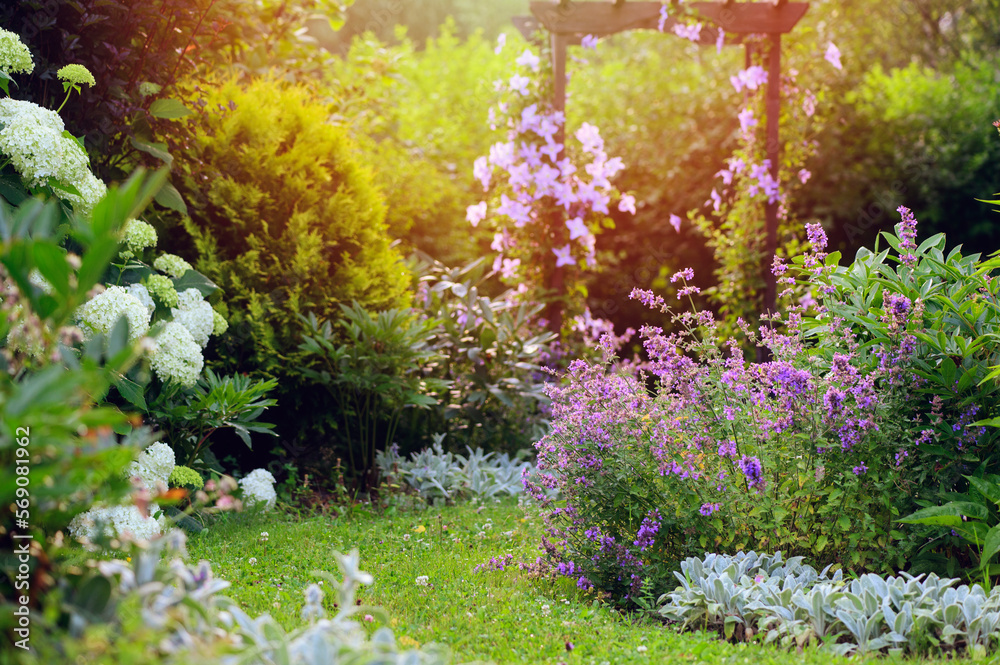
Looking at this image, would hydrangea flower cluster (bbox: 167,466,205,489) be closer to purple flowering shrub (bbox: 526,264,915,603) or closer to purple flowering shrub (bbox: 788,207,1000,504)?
purple flowering shrub (bbox: 526,264,915,603)

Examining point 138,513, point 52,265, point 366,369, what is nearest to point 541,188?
point 366,369

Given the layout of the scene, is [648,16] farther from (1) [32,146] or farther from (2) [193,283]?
(1) [32,146]

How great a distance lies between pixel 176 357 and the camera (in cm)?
324

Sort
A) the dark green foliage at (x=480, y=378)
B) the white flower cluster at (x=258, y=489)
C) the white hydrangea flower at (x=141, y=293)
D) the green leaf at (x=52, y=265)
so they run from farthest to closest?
the dark green foliage at (x=480, y=378)
the white flower cluster at (x=258, y=489)
the white hydrangea flower at (x=141, y=293)
the green leaf at (x=52, y=265)

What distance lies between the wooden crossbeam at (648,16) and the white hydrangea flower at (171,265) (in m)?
3.18

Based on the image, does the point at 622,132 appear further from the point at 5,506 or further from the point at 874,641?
the point at 5,506

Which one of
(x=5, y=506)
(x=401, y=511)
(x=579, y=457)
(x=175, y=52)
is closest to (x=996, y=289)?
(x=579, y=457)

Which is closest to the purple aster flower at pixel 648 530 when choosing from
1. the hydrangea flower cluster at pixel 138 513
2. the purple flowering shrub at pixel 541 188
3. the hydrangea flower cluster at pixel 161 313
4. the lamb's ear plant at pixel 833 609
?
the lamb's ear plant at pixel 833 609

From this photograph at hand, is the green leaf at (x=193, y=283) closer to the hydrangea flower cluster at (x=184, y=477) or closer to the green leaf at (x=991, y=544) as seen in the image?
the hydrangea flower cluster at (x=184, y=477)

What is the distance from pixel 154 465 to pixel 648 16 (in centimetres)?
465

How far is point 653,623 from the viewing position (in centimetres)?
261

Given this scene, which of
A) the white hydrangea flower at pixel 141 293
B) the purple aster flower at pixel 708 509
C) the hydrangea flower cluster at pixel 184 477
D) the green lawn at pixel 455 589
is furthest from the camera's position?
the white hydrangea flower at pixel 141 293

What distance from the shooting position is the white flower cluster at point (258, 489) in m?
3.78

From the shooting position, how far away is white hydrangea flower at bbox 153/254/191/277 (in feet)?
12.0
